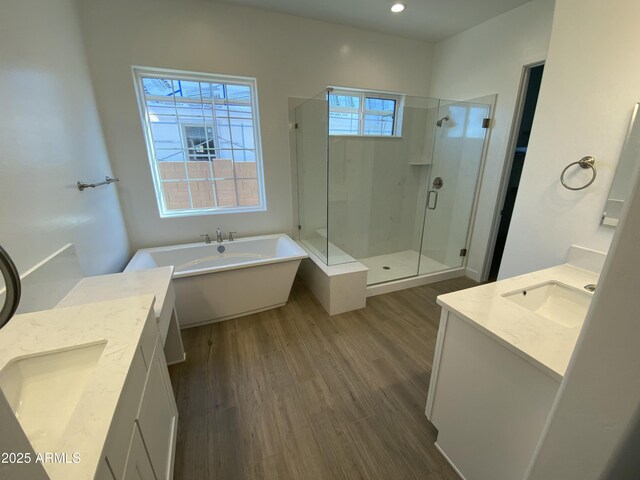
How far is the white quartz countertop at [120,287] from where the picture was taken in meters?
1.36

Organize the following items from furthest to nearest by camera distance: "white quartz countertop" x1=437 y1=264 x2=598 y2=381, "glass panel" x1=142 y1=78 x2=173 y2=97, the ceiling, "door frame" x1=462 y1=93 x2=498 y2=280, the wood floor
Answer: "door frame" x1=462 y1=93 x2=498 y2=280
"glass panel" x1=142 y1=78 x2=173 y2=97
the ceiling
the wood floor
"white quartz countertop" x1=437 y1=264 x2=598 y2=381

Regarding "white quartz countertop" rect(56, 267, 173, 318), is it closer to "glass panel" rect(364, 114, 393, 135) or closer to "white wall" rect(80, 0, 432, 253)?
"white wall" rect(80, 0, 432, 253)

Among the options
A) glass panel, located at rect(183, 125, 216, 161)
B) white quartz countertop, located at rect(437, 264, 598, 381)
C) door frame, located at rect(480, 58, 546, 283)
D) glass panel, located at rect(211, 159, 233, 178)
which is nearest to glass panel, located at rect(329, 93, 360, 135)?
glass panel, located at rect(211, 159, 233, 178)

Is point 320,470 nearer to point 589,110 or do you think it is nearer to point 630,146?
point 630,146

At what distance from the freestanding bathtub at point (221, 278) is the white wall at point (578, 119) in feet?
5.81

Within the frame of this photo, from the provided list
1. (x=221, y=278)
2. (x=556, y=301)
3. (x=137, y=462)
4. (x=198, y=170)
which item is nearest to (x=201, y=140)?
(x=198, y=170)

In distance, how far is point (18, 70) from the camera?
51.6 inches

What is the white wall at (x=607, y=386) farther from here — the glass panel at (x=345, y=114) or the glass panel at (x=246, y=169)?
the glass panel at (x=246, y=169)

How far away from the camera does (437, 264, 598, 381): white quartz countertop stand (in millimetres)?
847

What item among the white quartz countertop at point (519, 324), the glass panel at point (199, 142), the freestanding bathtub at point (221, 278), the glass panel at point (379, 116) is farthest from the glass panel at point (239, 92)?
the white quartz countertop at point (519, 324)

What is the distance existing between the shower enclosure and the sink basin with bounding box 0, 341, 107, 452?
1.96 meters

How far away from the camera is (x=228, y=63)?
8.25ft

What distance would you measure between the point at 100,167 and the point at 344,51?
2619 mm

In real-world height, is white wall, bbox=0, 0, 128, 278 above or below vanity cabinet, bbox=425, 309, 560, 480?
above
